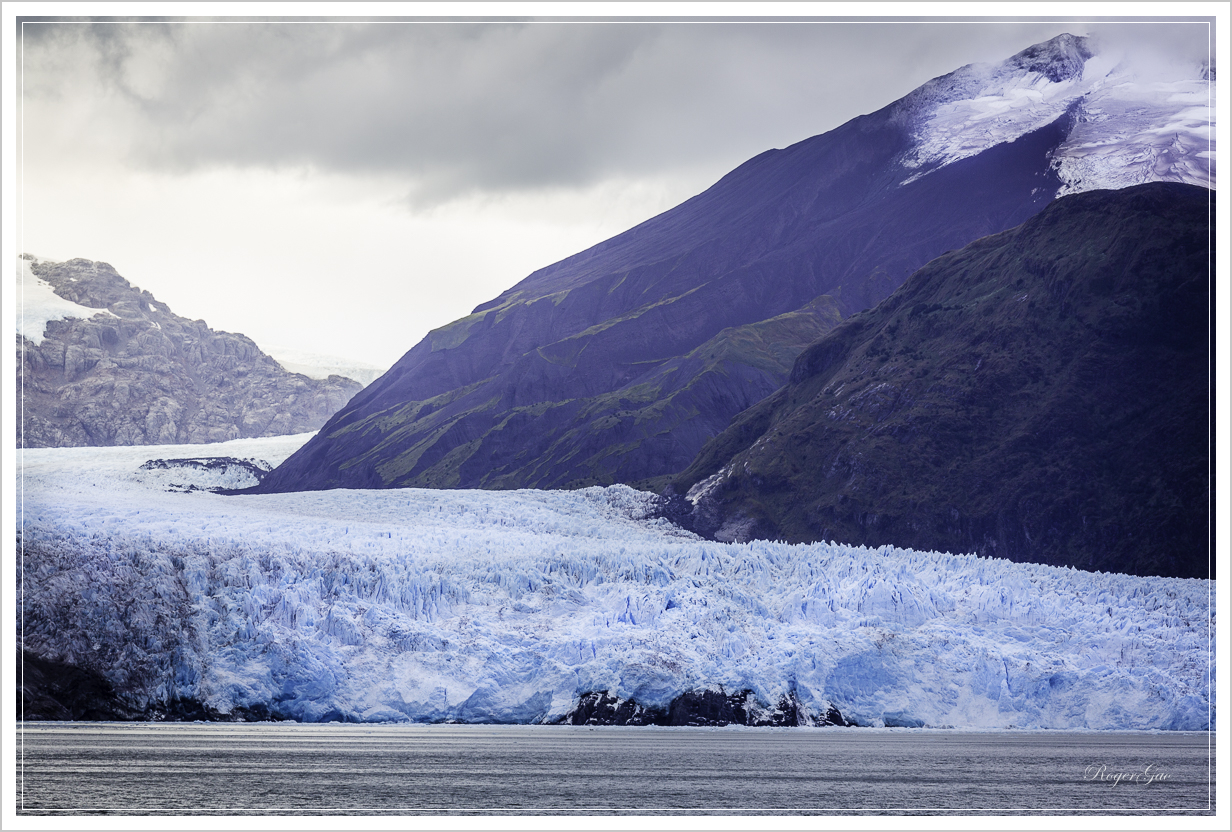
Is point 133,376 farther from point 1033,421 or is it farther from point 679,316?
point 1033,421

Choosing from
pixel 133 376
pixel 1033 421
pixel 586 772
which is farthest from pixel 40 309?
pixel 586 772

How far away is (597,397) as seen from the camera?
103 m

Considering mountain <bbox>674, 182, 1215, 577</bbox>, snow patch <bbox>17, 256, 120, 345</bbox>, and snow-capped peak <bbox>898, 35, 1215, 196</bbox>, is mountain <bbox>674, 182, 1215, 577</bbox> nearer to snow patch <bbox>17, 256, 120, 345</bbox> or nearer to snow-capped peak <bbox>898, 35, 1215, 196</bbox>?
snow-capped peak <bbox>898, 35, 1215, 196</bbox>

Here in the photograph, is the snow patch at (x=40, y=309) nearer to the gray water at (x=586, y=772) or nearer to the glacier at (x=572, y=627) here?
the glacier at (x=572, y=627)

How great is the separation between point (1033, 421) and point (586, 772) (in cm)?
4284

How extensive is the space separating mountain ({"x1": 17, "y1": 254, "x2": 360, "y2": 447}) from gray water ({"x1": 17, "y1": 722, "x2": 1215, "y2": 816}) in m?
110

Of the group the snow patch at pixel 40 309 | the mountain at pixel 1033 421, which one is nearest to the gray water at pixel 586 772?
the mountain at pixel 1033 421

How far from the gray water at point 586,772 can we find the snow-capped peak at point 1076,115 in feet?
265

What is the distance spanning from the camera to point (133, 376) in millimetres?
155500

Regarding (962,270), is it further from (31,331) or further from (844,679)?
(31,331)

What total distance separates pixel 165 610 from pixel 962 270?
56.4 metres

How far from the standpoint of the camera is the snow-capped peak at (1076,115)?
9956 cm

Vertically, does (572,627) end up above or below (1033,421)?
below

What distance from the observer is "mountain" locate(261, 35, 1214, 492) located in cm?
9650
